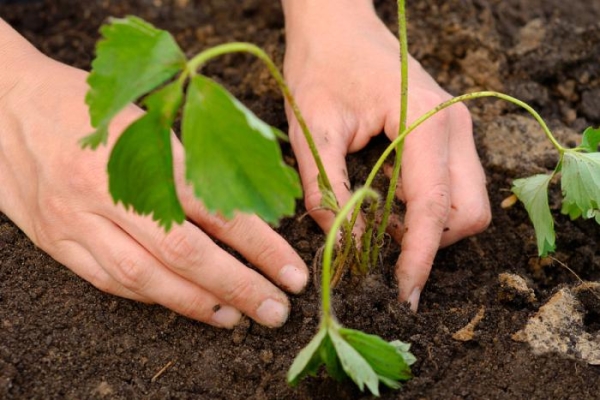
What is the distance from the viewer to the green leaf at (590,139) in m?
1.46

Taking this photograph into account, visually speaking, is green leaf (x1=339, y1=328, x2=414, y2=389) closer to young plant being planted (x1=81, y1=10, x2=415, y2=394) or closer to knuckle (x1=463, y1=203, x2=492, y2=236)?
young plant being planted (x1=81, y1=10, x2=415, y2=394)

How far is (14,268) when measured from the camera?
5.16ft

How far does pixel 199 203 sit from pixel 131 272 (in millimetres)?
180

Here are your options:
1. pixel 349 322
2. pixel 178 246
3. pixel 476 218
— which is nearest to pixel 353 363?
pixel 349 322

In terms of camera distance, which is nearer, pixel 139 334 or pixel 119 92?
pixel 119 92

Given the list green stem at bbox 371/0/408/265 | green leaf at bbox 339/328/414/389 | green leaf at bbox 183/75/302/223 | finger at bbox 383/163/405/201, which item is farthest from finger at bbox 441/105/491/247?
green leaf at bbox 183/75/302/223

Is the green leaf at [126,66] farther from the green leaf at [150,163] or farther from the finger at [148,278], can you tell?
the finger at [148,278]

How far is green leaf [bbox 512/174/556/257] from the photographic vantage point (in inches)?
56.9

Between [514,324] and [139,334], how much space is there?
0.72 metres

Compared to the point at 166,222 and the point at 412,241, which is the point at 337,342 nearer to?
the point at 166,222

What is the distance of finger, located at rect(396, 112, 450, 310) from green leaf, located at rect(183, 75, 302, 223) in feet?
1.84

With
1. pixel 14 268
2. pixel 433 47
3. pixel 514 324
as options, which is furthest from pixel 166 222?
pixel 433 47

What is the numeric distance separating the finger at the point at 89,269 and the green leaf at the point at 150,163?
417 mm

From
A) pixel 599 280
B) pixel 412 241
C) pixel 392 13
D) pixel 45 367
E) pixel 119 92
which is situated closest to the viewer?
pixel 119 92
